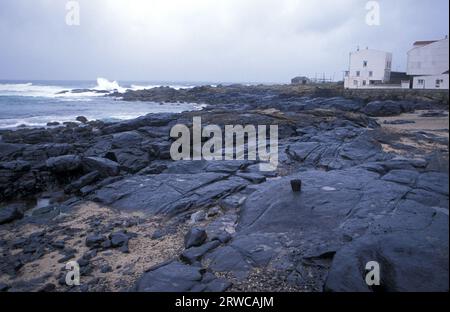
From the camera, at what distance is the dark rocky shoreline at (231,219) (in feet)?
15.4

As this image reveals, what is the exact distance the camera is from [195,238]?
6336mm

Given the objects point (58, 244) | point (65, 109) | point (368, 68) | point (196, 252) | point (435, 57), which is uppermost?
point (368, 68)

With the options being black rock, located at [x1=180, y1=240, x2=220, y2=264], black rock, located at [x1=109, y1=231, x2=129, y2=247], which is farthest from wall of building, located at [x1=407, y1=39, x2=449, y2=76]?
black rock, located at [x1=109, y1=231, x2=129, y2=247]

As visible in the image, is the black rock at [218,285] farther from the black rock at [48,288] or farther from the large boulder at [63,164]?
the large boulder at [63,164]

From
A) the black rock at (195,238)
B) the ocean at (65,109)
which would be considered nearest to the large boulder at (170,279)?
the black rock at (195,238)

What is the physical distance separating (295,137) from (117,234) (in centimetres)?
1089

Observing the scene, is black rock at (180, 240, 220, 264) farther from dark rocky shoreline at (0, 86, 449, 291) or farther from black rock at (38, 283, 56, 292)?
black rock at (38, 283, 56, 292)

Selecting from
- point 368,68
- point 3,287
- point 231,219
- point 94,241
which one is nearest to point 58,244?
point 94,241

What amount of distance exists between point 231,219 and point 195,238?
1.26m

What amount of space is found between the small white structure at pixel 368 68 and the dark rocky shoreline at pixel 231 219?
38707mm

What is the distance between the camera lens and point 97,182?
37.1 ft

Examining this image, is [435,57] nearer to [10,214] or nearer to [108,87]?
[10,214]
